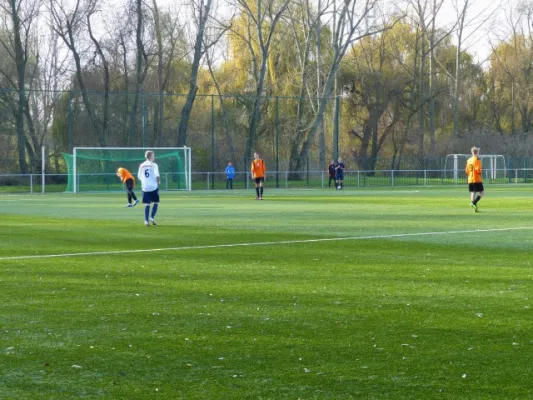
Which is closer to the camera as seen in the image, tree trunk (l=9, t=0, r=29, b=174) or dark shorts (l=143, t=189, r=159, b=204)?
dark shorts (l=143, t=189, r=159, b=204)

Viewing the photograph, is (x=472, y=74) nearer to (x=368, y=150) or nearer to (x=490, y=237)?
(x=368, y=150)

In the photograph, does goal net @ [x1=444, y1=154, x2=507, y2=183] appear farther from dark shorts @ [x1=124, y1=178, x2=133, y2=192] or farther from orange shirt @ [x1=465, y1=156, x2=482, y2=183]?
orange shirt @ [x1=465, y1=156, x2=482, y2=183]

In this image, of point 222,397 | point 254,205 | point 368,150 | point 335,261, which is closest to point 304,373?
point 222,397

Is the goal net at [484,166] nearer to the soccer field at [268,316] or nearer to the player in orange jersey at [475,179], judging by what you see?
the player in orange jersey at [475,179]

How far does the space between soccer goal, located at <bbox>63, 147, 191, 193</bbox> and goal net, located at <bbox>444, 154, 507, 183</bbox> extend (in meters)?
16.7

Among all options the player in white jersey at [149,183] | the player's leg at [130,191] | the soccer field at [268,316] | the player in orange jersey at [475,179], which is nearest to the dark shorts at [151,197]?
the player in white jersey at [149,183]

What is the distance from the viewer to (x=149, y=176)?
22516 millimetres

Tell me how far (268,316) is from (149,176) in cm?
1375

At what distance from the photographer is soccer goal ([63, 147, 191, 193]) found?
49.2m

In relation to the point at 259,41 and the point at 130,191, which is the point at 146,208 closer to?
the point at 130,191

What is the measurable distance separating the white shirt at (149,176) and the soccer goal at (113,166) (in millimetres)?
26376

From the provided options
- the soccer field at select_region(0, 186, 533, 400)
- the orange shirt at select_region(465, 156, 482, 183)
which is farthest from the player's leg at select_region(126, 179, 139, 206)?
the soccer field at select_region(0, 186, 533, 400)

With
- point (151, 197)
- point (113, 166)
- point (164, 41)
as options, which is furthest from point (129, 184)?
point (164, 41)

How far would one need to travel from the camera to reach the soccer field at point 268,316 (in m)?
6.57
